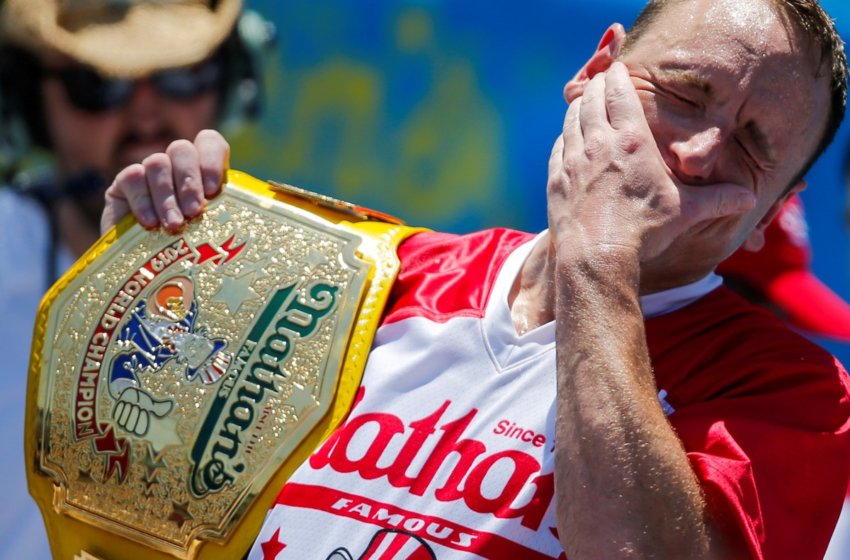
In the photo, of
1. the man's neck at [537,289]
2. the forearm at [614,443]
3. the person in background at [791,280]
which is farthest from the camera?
the person in background at [791,280]

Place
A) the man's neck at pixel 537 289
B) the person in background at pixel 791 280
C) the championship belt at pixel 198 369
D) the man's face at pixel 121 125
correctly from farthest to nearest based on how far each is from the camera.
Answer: the man's face at pixel 121 125
the person in background at pixel 791 280
the man's neck at pixel 537 289
the championship belt at pixel 198 369

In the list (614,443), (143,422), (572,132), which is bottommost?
(143,422)

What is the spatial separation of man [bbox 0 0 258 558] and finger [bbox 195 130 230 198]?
213 centimetres

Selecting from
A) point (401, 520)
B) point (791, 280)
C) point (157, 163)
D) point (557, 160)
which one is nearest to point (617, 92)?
point (557, 160)

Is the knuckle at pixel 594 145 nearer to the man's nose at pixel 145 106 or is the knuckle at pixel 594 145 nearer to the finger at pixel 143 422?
the finger at pixel 143 422

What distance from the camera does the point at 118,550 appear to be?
166 centimetres

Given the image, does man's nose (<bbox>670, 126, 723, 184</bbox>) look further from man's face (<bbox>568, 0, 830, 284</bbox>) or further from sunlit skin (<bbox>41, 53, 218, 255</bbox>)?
sunlit skin (<bbox>41, 53, 218, 255</bbox>)

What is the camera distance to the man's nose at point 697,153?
1548 mm

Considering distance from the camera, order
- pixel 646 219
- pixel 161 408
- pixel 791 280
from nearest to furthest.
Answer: pixel 646 219, pixel 161 408, pixel 791 280

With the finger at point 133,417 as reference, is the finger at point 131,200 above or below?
above

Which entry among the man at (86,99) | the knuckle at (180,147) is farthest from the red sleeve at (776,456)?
the man at (86,99)

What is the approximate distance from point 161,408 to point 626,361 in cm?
80

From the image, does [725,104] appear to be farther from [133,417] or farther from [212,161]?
[133,417]

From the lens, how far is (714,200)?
1.54 m
